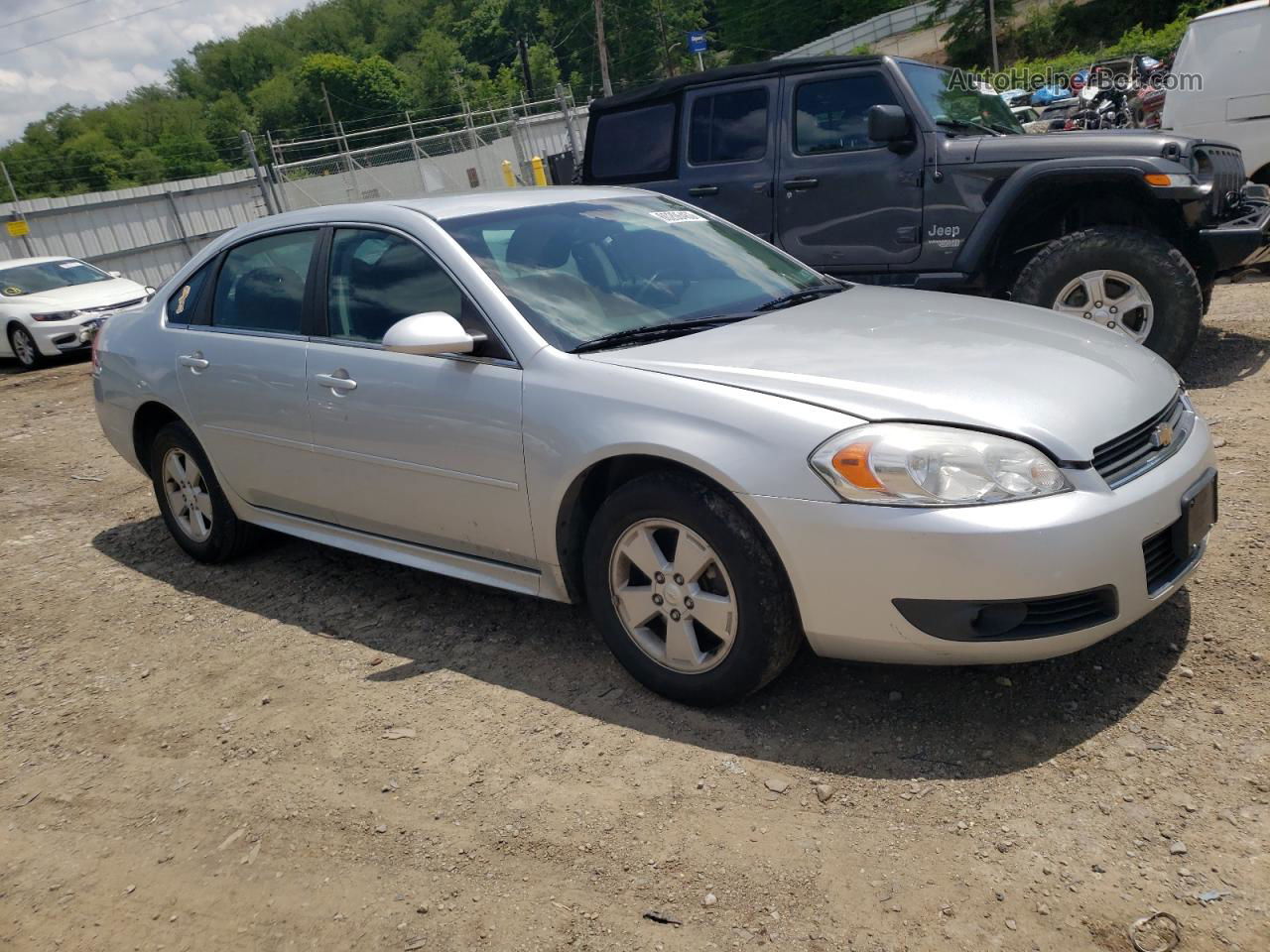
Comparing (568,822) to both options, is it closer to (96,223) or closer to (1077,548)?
(1077,548)

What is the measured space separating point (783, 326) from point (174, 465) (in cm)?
308

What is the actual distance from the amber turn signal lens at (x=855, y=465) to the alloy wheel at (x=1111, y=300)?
148 inches

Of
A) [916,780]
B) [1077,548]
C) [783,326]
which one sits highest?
[783,326]

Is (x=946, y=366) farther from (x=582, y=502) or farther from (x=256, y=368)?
(x=256, y=368)

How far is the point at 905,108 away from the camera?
6.48m

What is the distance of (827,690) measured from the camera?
331 centimetres

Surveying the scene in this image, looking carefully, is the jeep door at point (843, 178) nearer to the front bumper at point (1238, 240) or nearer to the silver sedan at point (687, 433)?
the front bumper at point (1238, 240)

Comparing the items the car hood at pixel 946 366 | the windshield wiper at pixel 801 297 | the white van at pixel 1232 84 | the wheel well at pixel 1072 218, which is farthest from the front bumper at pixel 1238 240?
the white van at pixel 1232 84

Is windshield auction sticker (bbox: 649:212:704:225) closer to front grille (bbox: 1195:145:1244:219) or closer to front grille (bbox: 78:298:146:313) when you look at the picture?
front grille (bbox: 1195:145:1244:219)

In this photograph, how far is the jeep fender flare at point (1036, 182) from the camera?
228 inches

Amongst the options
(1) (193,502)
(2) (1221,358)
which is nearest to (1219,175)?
(2) (1221,358)

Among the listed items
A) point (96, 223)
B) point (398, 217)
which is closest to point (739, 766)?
point (398, 217)

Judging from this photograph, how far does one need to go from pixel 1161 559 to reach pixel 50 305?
14.0 meters

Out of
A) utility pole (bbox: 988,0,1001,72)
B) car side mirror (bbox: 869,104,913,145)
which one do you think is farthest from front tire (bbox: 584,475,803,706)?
utility pole (bbox: 988,0,1001,72)
